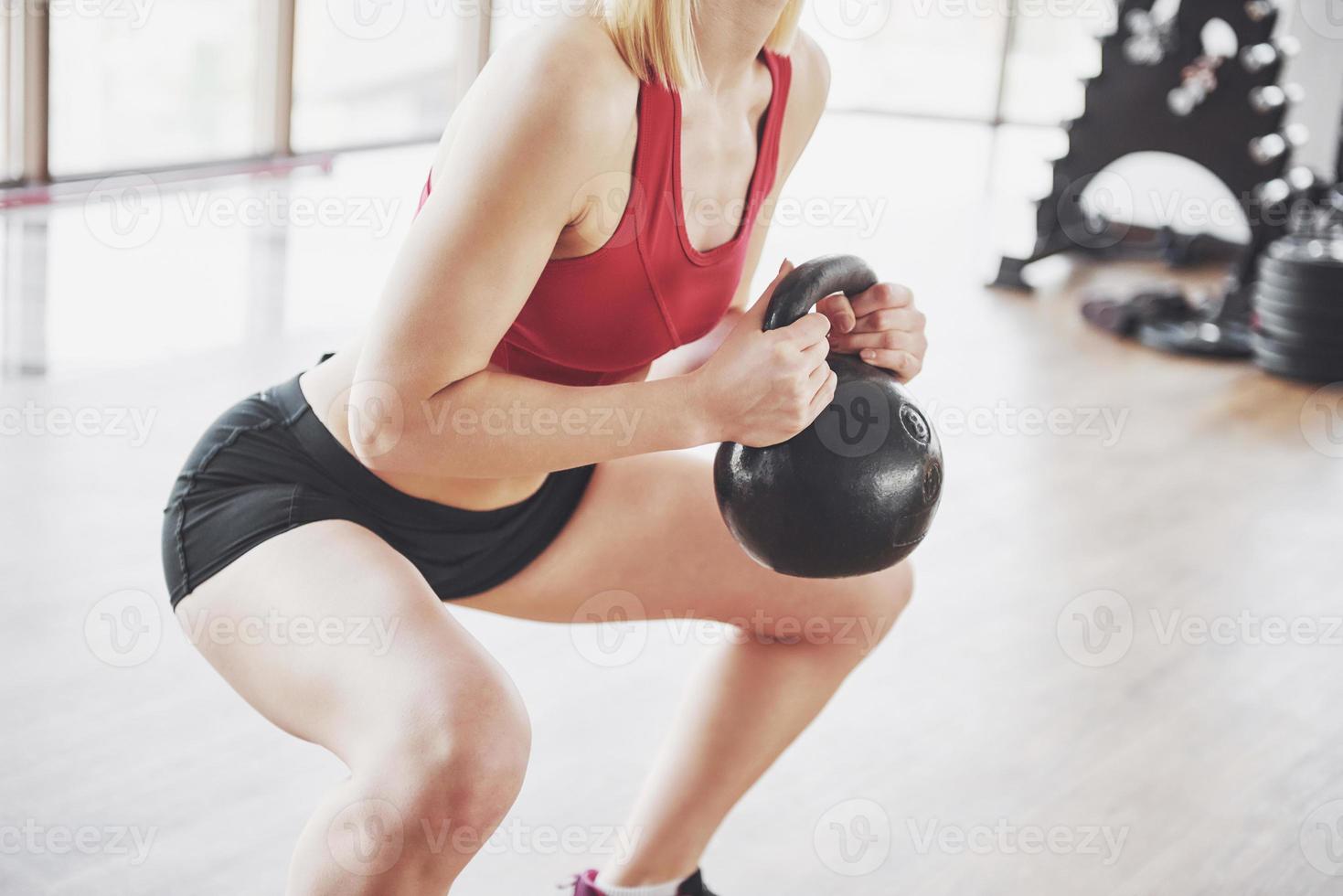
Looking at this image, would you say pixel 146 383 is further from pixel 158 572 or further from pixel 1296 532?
Result: pixel 1296 532

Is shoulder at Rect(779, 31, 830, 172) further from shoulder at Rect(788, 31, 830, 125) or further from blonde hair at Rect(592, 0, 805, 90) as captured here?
blonde hair at Rect(592, 0, 805, 90)

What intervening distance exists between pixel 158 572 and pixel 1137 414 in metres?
2.48

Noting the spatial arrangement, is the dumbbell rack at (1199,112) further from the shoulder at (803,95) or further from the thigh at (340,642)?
the thigh at (340,642)

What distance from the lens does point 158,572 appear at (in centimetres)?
231

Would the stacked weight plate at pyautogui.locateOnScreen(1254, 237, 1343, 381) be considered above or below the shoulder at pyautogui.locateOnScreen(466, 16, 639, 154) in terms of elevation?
below
